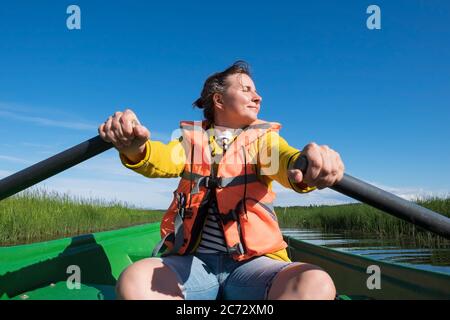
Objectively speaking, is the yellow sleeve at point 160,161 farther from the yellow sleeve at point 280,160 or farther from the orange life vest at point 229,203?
the yellow sleeve at point 280,160

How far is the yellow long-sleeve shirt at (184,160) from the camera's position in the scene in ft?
5.45

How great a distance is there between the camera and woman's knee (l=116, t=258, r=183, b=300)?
1407 mm

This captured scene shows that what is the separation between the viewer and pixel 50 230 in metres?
8.77

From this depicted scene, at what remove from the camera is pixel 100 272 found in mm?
3246

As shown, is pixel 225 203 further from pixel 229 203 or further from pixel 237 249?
pixel 237 249

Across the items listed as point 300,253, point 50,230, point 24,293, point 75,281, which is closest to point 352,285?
point 300,253

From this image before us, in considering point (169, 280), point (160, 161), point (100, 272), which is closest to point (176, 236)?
point (169, 280)

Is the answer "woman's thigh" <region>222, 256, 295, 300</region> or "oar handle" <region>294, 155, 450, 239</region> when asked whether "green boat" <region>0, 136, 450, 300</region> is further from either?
"woman's thigh" <region>222, 256, 295, 300</region>
